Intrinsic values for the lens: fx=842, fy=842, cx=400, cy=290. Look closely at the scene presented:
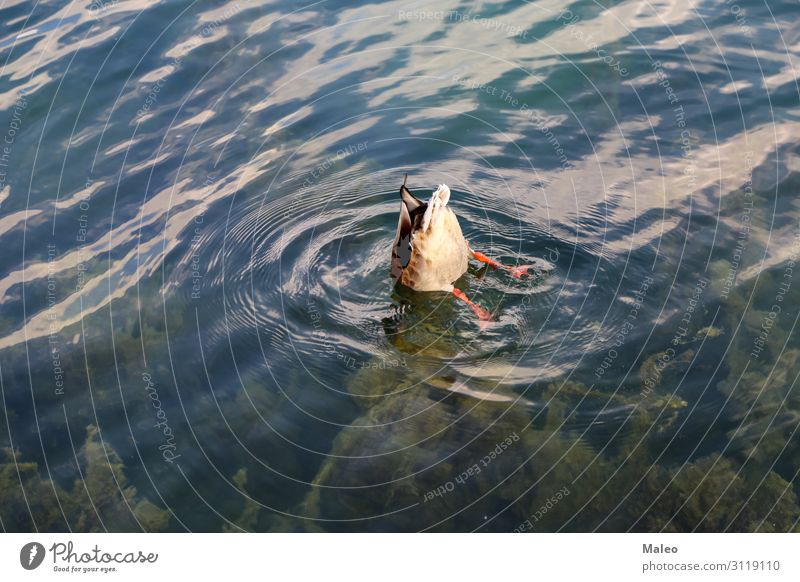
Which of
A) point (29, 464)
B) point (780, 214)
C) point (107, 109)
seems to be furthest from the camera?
point (107, 109)

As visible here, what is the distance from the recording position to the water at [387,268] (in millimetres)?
6824

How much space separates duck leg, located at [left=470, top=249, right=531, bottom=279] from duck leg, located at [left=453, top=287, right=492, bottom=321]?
492 mm

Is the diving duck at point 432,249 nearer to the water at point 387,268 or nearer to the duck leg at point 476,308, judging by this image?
the duck leg at point 476,308

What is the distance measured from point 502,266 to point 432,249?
954mm

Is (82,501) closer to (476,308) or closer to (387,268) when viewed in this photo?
(387,268)

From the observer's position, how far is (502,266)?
922 centimetres

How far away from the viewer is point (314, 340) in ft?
Answer: 27.6

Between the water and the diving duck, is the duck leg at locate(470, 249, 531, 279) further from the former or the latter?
the water

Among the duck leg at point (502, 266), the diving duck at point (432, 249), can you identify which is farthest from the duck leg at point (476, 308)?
the duck leg at point (502, 266)

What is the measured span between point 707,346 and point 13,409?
640 centimetres
